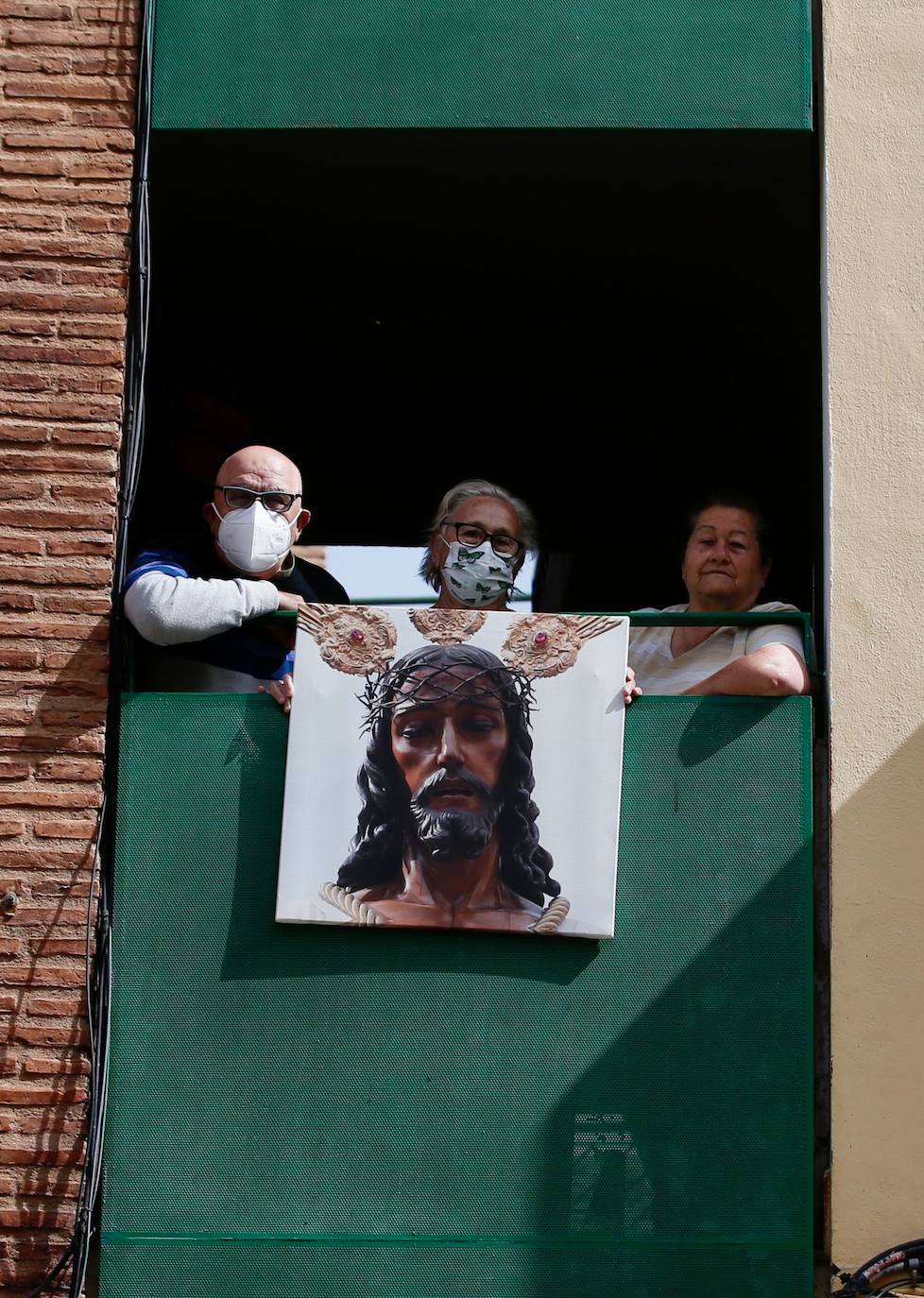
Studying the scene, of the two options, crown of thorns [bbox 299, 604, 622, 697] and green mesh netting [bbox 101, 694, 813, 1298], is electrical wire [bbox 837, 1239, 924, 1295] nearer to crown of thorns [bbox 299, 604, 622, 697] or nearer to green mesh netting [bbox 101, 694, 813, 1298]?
green mesh netting [bbox 101, 694, 813, 1298]

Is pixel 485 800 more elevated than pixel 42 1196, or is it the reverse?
pixel 485 800

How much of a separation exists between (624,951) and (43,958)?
1.74 meters

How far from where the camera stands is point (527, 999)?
5.18 metres

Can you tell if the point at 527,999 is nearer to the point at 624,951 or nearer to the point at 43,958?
the point at 624,951

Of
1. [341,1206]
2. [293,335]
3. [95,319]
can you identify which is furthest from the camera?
[293,335]

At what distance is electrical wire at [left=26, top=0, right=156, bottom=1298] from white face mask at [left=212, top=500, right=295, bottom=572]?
1.11 ft

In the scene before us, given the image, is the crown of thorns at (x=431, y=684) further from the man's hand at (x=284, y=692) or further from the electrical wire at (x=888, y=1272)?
the electrical wire at (x=888, y=1272)

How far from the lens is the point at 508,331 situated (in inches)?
316

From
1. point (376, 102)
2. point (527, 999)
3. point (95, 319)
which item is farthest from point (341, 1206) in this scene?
point (376, 102)

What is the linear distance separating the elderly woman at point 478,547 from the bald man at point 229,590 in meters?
0.49

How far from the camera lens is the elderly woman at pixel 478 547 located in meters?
5.83

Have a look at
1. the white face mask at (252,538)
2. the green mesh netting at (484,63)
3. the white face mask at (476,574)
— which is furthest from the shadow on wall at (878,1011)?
the green mesh netting at (484,63)

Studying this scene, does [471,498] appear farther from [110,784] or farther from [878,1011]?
[878,1011]

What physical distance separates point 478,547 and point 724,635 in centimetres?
86
